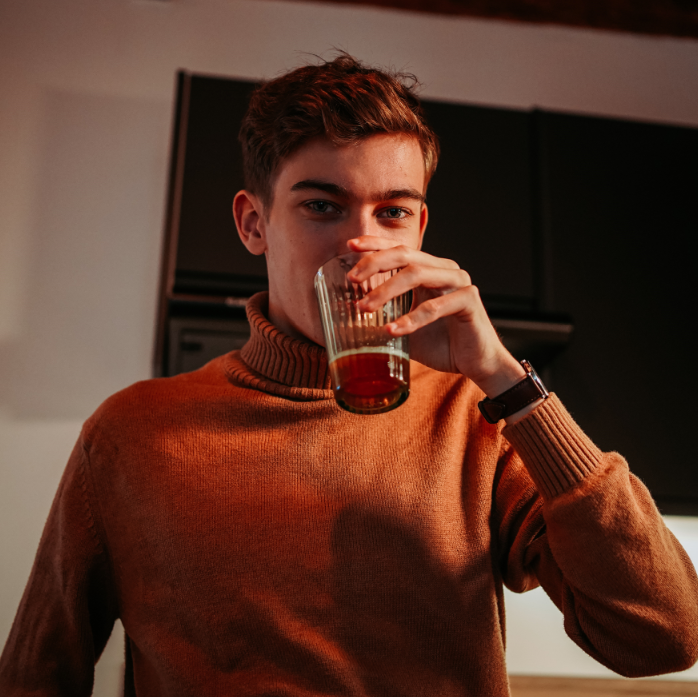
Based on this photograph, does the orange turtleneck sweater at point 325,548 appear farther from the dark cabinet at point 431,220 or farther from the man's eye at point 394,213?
the dark cabinet at point 431,220

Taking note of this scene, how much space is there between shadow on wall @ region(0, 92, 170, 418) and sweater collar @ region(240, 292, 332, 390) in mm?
935

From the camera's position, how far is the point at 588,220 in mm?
1881

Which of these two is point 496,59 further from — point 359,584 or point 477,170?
point 359,584

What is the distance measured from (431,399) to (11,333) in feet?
4.31

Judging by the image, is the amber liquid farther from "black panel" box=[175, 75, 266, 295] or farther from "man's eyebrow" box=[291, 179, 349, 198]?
"black panel" box=[175, 75, 266, 295]

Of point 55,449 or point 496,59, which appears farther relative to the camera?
point 496,59

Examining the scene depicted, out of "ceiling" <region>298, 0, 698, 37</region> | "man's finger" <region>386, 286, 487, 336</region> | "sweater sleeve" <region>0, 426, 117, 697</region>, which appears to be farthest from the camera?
"ceiling" <region>298, 0, 698, 37</region>

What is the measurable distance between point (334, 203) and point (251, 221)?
0.82 feet

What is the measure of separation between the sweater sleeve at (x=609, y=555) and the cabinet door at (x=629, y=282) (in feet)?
3.05

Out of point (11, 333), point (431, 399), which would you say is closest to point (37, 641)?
point (431, 399)

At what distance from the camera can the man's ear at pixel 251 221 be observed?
45.6 inches

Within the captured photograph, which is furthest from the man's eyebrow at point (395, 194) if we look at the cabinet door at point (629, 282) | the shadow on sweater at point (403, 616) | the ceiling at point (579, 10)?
the ceiling at point (579, 10)

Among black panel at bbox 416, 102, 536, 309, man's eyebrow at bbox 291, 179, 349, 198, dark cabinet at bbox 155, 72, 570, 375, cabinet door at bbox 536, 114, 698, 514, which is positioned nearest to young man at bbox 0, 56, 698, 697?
man's eyebrow at bbox 291, 179, 349, 198

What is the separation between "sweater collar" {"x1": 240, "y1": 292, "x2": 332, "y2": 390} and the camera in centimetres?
105
